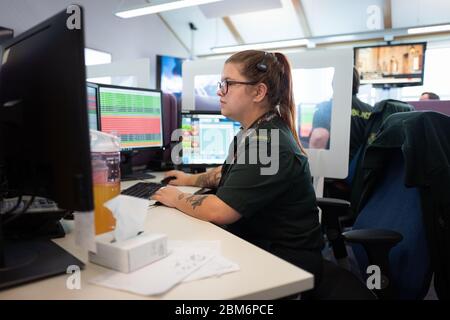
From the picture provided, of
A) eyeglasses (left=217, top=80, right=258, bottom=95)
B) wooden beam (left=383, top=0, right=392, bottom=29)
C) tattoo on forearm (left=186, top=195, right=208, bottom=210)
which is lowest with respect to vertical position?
tattoo on forearm (left=186, top=195, right=208, bottom=210)

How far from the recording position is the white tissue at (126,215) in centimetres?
75

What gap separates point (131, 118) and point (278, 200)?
1.12m

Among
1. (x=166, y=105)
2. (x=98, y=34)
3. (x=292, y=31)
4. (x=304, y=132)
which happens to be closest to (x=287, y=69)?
(x=304, y=132)

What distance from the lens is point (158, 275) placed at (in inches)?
28.0

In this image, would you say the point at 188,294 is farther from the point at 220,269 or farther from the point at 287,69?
the point at 287,69

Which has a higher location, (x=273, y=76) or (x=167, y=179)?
(x=273, y=76)

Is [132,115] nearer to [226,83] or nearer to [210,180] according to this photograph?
[210,180]

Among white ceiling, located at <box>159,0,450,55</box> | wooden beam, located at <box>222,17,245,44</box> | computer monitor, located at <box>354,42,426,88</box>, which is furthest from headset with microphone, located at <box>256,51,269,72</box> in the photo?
wooden beam, located at <box>222,17,245,44</box>

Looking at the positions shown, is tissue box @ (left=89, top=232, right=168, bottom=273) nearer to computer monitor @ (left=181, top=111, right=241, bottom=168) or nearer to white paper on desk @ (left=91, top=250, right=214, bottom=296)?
white paper on desk @ (left=91, top=250, right=214, bottom=296)

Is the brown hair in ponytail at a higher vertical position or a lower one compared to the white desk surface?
higher

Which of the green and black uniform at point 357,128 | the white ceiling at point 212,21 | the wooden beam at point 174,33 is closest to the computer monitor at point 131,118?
the green and black uniform at point 357,128

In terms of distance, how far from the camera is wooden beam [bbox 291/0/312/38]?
243 inches

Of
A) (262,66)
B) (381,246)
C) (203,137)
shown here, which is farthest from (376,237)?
(203,137)

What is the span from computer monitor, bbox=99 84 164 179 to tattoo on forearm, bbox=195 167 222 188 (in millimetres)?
435
